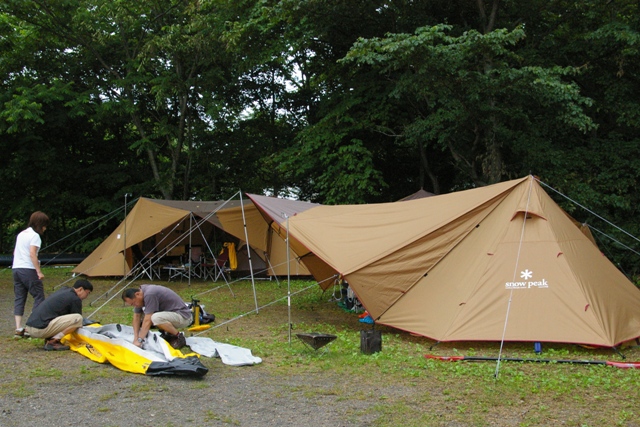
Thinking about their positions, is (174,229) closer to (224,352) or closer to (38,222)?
(38,222)

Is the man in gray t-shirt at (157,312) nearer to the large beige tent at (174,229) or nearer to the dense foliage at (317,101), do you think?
the large beige tent at (174,229)

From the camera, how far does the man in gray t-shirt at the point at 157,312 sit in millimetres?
5438

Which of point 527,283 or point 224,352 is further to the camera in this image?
point 527,283

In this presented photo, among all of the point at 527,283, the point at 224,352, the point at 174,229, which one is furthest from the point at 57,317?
the point at 174,229

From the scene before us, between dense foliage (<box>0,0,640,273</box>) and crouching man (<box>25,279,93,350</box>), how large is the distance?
668 cm

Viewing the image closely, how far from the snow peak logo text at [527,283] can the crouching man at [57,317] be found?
4203mm

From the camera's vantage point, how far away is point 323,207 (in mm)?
8328

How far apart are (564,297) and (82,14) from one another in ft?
44.6

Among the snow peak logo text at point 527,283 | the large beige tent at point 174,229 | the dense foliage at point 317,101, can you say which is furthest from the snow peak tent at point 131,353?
the dense foliage at point 317,101

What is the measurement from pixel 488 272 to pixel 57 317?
431 cm

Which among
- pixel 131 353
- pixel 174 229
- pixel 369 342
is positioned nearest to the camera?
pixel 131 353

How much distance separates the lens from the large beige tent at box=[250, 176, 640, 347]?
569 centimetres

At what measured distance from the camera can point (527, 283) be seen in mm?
5863

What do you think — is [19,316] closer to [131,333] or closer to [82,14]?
[131,333]
